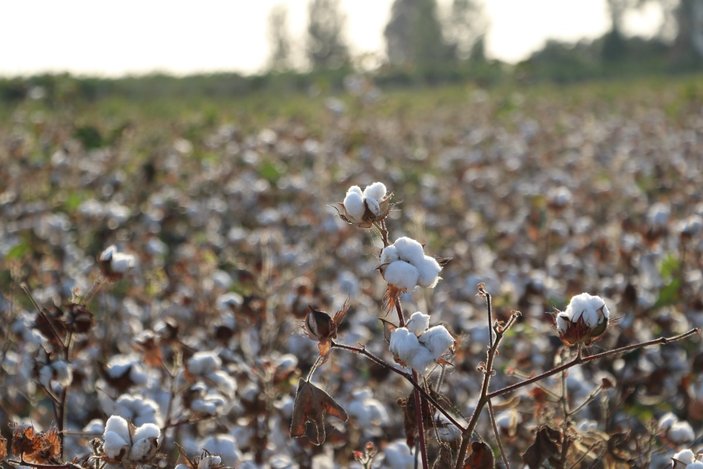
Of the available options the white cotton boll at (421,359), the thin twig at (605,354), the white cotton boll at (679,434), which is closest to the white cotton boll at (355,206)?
the white cotton boll at (421,359)

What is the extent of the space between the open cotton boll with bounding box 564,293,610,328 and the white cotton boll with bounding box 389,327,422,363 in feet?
0.73

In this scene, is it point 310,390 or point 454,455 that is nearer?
point 310,390

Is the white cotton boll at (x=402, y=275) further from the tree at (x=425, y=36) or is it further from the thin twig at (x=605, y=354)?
the tree at (x=425, y=36)

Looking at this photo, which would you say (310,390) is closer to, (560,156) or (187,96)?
(560,156)

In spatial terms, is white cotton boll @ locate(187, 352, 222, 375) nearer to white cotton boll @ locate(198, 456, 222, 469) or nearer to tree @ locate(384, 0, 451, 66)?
white cotton boll @ locate(198, 456, 222, 469)

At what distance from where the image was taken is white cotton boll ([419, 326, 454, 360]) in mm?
1162

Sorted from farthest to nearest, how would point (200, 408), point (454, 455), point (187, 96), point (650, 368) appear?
point (187, 96)
point (650, 368)
point (200, 408)
point (454, 455)

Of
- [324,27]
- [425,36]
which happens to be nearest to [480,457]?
[425,36]

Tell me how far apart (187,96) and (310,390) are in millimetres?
15088

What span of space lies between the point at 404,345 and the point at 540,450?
1.36ft

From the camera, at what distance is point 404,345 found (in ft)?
3.81

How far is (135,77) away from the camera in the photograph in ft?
67.3

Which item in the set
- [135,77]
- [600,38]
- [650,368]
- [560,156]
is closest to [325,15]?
[600,38]

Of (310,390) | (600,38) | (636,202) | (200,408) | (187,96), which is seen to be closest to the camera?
(310,390)
